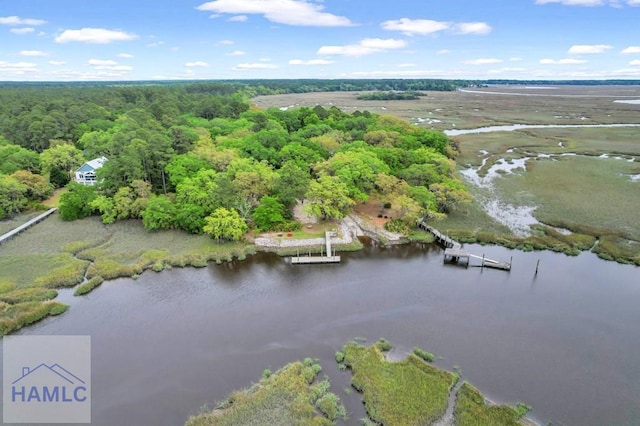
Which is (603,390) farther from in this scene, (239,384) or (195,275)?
(195,275)

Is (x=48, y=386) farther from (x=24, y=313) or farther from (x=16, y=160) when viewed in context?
(x=16, y=160)

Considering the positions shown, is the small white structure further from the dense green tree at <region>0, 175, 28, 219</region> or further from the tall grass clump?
the tall grass clump

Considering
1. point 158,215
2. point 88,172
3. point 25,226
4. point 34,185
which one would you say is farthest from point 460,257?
point 34,185

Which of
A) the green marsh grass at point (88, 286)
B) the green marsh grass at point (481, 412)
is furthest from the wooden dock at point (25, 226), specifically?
the green marsh grass at point (481, 412)

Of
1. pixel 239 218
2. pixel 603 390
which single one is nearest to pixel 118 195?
pixel 239 218

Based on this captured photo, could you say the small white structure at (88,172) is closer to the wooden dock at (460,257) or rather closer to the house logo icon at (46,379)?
the house logo icon at (46,379)

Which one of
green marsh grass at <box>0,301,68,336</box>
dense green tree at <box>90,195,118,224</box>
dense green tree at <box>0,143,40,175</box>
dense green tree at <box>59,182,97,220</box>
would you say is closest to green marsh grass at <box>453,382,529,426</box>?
green marsh grass at <box>0,301,68,336</box>
